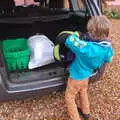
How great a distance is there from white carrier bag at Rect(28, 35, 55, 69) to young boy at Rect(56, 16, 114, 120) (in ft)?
1.21

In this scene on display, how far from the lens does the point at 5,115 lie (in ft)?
12.8

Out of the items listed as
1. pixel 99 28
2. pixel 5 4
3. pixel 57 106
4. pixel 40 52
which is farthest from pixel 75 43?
pixel 5 4

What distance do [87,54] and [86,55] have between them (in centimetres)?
2

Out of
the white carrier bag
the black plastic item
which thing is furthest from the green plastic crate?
the black plastic item

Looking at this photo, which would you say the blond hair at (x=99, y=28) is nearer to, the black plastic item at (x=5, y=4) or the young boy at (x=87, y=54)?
the young boy at (x=87, y=54)

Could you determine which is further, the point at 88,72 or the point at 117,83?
the point at 117,83

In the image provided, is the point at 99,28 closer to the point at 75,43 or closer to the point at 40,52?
the point at 75,43

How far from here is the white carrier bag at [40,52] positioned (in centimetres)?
381

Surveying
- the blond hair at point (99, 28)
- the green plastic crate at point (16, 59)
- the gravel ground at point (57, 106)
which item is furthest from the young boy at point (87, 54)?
the green plastic crate at point (16, 59)

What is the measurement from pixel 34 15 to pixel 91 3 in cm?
126

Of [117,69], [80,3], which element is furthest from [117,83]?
[80,3]

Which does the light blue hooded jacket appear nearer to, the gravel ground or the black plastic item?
the gravel ground

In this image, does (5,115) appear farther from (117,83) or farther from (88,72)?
(117,83)

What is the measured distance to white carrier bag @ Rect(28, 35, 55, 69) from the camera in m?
3.81
